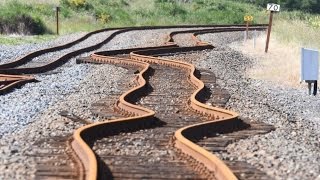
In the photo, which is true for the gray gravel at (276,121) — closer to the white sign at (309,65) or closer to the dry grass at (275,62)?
the white sign at (309,65)

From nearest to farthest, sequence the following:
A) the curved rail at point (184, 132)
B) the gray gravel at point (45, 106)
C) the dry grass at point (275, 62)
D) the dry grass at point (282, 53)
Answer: the curved rail at point (184, 132)
the gray gravel at point (45, 106)
the dry grass at point (275, 62)
the dry grass at point (282, 53)

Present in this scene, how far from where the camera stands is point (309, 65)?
16891 millimetres

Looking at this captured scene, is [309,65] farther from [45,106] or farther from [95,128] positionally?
[95,128]

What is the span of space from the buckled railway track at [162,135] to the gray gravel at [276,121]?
0.36m

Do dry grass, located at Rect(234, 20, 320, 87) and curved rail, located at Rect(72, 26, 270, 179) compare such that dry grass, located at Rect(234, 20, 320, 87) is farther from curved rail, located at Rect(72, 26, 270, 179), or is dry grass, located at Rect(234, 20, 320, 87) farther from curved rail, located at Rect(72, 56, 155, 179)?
curved rail, located at Rect(72, 56, 155, 179)

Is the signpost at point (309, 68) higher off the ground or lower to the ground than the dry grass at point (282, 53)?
higher

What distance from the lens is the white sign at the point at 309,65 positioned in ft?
55.1

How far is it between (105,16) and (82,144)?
3927 cm

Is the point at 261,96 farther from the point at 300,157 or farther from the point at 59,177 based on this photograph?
the point at 59,177

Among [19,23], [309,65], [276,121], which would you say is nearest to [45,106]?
[276,121]

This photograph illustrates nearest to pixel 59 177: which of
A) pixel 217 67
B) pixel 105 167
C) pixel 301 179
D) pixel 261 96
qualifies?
pixel 105 167

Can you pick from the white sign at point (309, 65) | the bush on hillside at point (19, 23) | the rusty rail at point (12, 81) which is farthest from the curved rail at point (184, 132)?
the bush on hillside at point (19, 23)

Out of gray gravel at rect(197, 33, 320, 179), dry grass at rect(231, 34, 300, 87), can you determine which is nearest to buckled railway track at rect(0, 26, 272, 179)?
gray gravel at rect(197, 33, 320, 179)

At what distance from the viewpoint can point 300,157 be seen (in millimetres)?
8828
